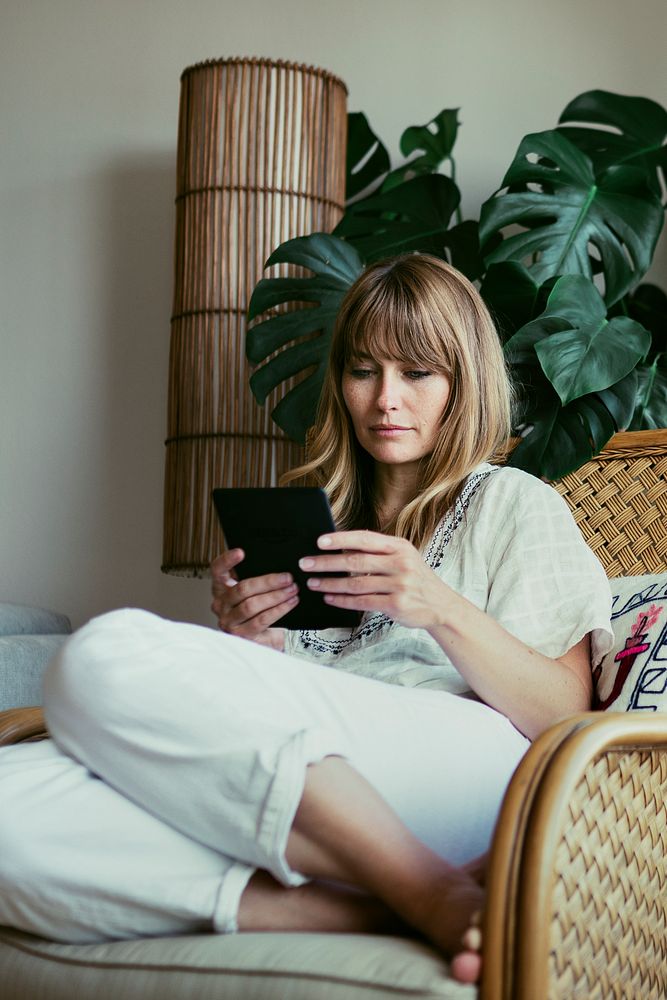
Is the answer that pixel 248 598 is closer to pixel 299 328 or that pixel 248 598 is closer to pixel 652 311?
pixel 299 328

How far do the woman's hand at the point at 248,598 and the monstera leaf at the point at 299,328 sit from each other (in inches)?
35.3

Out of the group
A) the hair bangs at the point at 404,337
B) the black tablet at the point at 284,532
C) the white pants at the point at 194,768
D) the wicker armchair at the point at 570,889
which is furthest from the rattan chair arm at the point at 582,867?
the hair bangs at the point at 404,337

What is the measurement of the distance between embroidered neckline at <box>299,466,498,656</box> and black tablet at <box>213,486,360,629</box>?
127mm

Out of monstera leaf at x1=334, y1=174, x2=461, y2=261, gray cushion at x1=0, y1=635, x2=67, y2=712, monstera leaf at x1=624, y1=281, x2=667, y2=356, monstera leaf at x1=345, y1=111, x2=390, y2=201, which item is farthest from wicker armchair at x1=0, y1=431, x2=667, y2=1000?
monstera leaf at x1=345, y1=111, x2=390, y2=201

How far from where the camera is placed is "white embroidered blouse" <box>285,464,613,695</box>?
1.46 m

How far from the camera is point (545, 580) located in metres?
1.48

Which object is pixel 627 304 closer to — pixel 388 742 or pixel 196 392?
pixel 196 392

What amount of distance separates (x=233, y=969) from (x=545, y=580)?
2.31ft

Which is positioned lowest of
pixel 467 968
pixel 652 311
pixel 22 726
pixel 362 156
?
pixel 22 726

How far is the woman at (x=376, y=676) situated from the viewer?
1002 millimetres

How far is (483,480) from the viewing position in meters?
1.62

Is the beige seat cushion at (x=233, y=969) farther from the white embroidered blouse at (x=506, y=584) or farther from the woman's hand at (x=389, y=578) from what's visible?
Result: the white embroidered blouse at (x=506, y=584)

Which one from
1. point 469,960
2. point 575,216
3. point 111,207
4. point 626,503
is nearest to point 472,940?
point 469,960

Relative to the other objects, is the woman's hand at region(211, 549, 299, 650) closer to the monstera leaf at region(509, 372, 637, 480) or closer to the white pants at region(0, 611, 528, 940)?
the white pants at region(0, 611, 528, 940)
